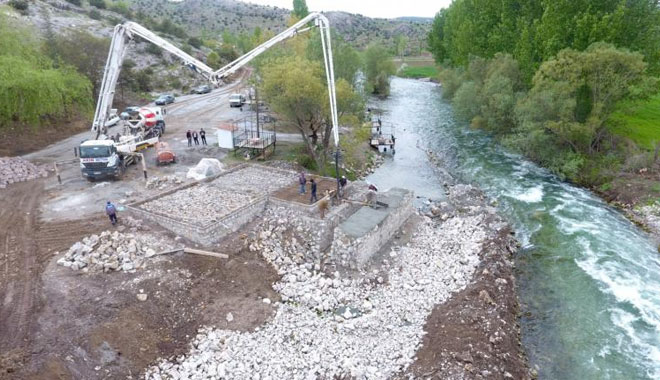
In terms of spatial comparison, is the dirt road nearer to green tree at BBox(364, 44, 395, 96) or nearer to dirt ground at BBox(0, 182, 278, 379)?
dirt ground at BBox(0, 182, 278, 379)

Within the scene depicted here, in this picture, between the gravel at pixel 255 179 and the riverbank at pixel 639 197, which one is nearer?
the riverbank at pixel 639 197

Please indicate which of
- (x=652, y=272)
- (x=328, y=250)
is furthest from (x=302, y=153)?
(x=652, y=272)

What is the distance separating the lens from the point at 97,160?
90.7ft

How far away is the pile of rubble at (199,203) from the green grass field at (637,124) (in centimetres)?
3096

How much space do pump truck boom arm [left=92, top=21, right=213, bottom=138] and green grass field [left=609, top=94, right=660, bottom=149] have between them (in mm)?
32968

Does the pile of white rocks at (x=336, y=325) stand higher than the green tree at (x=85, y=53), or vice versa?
the green tree at (x=85, y=53)

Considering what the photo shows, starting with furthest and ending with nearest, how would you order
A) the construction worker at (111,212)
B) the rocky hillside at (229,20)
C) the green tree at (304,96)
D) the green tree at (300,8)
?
the rocky hillside at (229,20)
the green tree at (300,8)
the green tree at (304,96)
the construction worker at (111,212)

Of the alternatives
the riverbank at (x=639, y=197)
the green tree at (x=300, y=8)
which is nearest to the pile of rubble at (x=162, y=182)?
the riverbank at (x=639, y=197)

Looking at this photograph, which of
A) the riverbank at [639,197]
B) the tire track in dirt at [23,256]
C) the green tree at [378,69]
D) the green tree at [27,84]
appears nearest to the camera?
the tire track in dirt at [23,256]

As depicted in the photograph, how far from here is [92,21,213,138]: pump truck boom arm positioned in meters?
30.6

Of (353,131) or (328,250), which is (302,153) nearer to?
(353,131)

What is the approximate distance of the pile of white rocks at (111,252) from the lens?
62.1ft

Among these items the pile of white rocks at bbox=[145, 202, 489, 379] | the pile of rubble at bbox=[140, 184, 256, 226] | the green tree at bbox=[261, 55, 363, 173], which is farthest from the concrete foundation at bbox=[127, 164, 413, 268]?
the green tree at bbox=[261, 55, 363, 173]

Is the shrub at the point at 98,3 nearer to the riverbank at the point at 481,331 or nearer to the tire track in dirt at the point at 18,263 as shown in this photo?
the tire track in dirt at the point at 18,263
